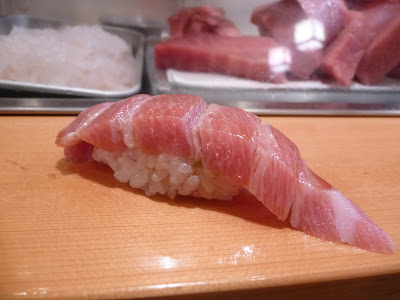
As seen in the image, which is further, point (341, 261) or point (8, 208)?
point (8, 208)

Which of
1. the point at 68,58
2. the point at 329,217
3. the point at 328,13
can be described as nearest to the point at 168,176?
the point at 329,217

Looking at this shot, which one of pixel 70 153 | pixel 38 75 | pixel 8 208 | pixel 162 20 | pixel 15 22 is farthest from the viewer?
pixel 162 20

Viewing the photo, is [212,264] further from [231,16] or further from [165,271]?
[231,16]

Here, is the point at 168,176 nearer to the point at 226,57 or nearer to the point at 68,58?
the point at 226,57

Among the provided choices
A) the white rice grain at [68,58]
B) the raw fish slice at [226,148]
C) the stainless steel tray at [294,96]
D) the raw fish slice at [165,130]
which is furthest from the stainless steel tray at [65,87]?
the raw fish slice at [226,148]

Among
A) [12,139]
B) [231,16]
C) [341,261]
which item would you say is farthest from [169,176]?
[231,16]

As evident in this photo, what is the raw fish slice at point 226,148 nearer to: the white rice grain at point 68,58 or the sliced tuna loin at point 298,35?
the white rice grain at point 68,58

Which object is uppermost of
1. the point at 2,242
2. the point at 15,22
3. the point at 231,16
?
the point at 231,16

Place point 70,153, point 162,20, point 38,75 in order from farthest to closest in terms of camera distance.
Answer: point 162,20
point 38,75
point 70,153
